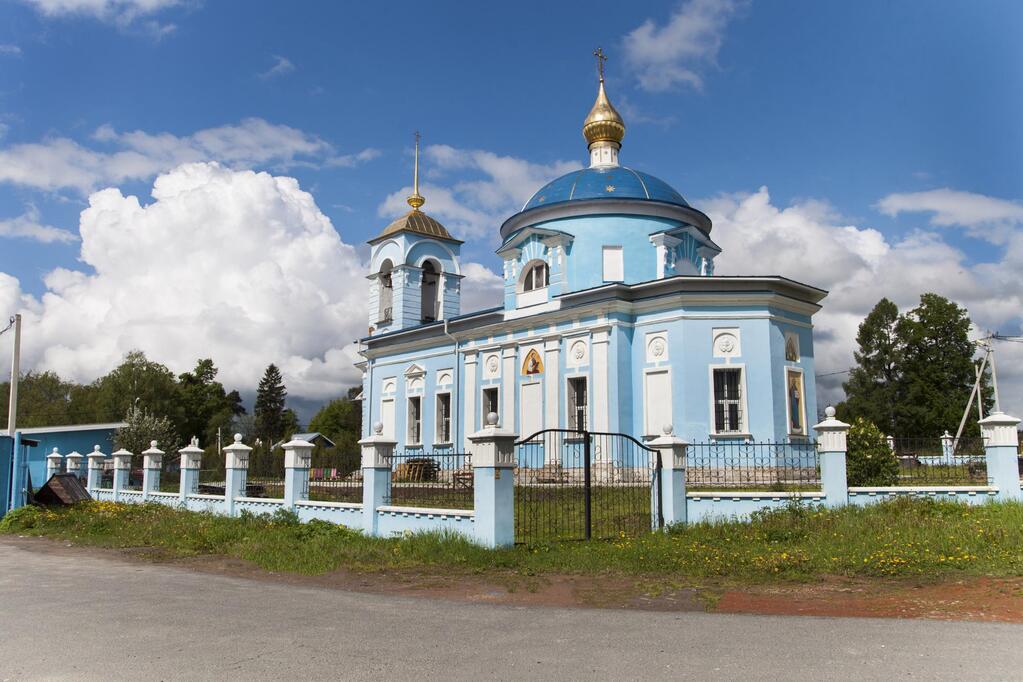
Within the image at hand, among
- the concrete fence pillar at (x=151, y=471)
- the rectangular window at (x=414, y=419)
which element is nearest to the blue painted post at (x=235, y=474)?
the concrete fence pillar at (x=151, y=471)

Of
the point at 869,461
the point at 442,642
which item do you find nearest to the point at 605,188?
the point at 869,461

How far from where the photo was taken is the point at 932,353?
3984 centimetres

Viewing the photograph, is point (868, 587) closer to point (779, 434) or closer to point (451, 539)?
point (451, 539)

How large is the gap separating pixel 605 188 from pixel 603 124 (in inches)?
154

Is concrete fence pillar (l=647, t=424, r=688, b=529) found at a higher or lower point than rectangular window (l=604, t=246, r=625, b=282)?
lower

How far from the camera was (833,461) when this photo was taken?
12.5 meters

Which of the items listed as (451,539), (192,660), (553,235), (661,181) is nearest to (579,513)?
(451,539)

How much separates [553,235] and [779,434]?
28.2 ft

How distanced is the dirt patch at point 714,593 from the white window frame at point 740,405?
11.6 meters

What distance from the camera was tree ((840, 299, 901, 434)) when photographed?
40938 mm

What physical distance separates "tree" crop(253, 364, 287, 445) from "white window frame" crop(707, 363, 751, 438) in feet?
213

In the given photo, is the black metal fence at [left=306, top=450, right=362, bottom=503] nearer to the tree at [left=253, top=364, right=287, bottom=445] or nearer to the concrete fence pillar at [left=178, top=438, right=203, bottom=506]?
the concrete fence pillar at [left=178, top=438, right=203, bottom=506]

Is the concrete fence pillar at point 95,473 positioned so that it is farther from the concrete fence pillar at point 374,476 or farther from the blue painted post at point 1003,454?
the blue painted post at point 1003,454

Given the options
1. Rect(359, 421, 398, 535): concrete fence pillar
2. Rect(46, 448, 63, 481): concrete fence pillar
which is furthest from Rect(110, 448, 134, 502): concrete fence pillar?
Rect(359, 421, 398, 535): concrete fence pillar
